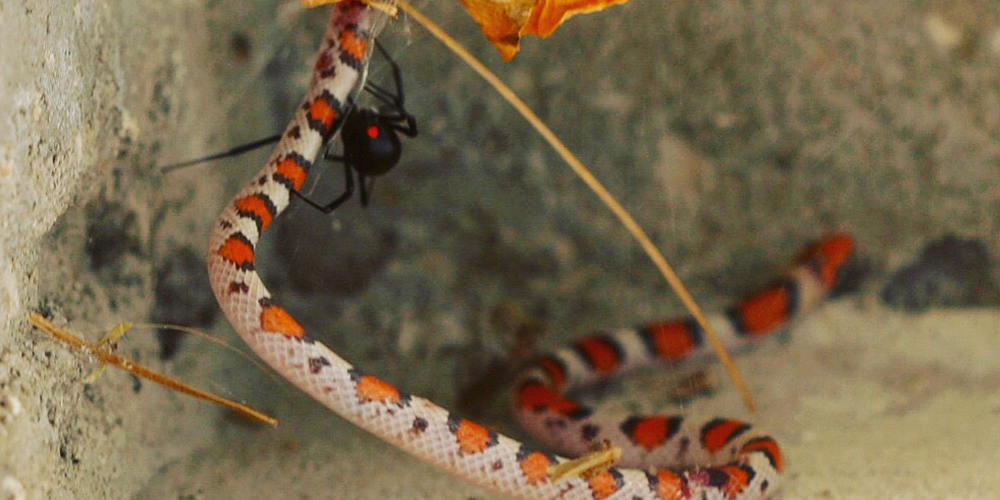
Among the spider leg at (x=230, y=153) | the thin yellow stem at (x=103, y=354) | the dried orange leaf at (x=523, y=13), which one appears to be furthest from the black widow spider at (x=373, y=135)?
the thin yellow stem at (x=103, y=354)

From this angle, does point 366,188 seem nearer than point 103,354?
No

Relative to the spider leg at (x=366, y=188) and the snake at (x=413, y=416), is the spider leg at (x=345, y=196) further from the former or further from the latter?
the snake at (x=413, y=416)

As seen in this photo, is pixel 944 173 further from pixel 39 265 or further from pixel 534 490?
pixel 39 265

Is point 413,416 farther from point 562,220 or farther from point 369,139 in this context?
point 562,220

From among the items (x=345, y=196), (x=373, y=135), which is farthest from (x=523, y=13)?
(x=345, y=196)

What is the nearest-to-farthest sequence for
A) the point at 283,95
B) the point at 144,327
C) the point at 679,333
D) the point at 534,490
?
the point at 534,490, the point at 144,327, the point at 283,95, the point at 679,333

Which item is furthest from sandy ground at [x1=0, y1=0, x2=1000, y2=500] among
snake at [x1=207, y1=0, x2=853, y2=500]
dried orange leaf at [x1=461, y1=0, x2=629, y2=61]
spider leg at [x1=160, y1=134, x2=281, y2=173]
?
dried orange leaf at [x1=461, y1=0, x2=629, y2=61]

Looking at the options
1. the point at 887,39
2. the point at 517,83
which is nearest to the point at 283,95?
the point at 517,83
